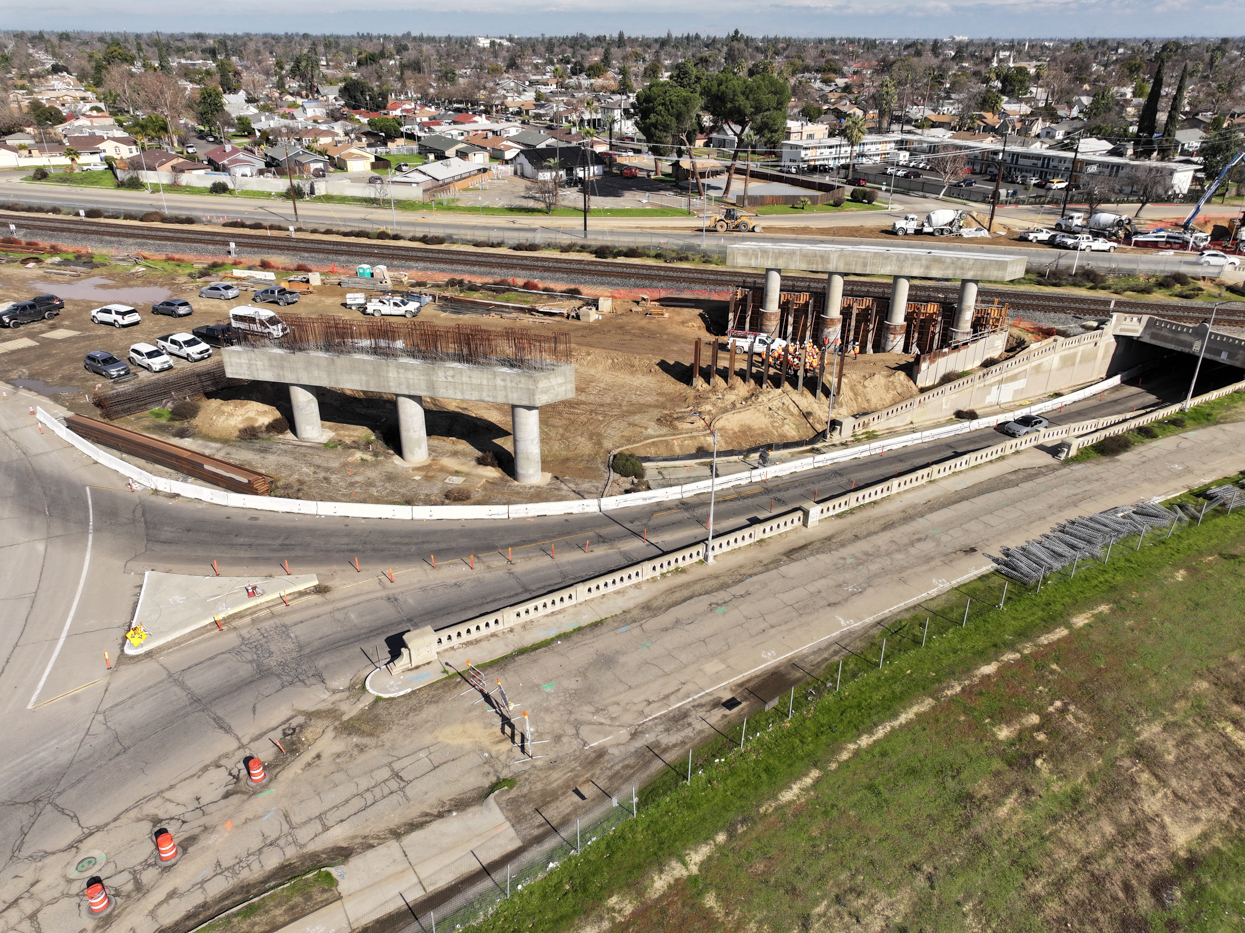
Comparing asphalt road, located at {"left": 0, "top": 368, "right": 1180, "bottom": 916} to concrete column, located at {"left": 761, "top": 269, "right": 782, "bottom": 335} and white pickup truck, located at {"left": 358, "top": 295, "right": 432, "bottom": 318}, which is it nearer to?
concrete column, located at {"left": 761, "top": 269, "right": 782, "bottom": 335}

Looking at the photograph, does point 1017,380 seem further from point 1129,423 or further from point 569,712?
point 569,712

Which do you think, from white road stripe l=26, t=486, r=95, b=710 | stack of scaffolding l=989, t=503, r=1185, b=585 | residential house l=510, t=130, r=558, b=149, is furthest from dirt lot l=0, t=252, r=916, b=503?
residential house l=510, t=130, r=558, b=149

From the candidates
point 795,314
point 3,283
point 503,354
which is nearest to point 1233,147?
point 795,314

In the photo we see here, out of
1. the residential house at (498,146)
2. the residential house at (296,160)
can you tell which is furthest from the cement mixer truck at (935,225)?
the residential house at (296,160)

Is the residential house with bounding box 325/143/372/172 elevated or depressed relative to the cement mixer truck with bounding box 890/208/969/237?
elevated

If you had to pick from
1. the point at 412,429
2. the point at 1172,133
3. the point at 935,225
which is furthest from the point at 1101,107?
the point at 412,429

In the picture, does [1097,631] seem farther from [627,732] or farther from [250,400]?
[250,400]
